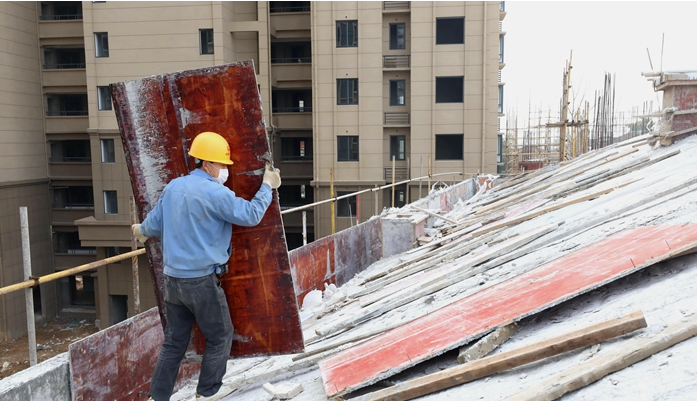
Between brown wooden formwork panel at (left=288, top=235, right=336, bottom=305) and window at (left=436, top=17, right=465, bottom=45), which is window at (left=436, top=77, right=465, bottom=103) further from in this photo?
brown wooden formwork panel at (left=288, top=235, right=336, bottom=305)

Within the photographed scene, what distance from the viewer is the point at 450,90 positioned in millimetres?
25047

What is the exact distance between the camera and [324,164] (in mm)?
25812

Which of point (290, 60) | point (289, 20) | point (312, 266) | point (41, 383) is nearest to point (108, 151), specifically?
point (290, 60)

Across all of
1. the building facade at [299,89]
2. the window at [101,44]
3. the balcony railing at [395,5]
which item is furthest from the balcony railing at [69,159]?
the balcony railing at [395,5]

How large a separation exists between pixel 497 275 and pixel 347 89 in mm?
21461

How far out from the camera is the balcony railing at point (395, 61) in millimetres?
25547

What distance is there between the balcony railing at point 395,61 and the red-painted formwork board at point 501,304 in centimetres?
2223

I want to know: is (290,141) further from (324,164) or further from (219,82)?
(219,82)

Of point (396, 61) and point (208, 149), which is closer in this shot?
point (208, 149)

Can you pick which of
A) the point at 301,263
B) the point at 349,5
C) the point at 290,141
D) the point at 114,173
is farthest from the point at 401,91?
the point at 301,263

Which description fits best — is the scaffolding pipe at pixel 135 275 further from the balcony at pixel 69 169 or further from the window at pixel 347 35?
the balcony at pixel 69 169

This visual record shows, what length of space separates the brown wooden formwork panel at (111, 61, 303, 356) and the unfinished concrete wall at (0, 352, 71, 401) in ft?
3.20

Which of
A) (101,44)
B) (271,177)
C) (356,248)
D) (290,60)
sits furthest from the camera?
(290,60)

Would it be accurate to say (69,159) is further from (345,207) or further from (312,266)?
(312,266)
